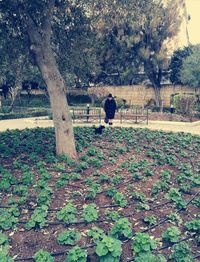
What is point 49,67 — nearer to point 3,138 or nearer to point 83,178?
point 83,178

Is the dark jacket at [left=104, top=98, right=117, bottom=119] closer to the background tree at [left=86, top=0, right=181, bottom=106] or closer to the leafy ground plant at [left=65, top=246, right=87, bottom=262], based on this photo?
the leafy ground plant at [left=65, top=246, right=87, bottom=262]

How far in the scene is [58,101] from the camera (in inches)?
333

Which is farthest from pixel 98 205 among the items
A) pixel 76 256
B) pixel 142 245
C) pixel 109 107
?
pixel 109 107

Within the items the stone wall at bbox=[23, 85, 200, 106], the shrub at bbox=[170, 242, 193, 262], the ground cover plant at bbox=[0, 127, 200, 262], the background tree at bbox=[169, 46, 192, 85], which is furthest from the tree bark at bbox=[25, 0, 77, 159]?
the background tree at bbox=[169, 46, 192, 85]

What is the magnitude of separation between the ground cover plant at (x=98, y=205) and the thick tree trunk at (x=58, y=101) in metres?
0.44

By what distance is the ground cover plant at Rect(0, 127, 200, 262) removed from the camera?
425 centimetres

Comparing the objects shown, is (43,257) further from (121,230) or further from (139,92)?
(139,92)

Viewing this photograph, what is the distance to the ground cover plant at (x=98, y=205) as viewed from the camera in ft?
13.9

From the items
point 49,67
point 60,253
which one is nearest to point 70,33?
point 49,67

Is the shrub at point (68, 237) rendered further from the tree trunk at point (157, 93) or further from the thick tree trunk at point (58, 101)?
the tree trunk at point (157, 93)

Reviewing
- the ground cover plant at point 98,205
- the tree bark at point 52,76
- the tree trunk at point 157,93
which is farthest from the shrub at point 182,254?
the tree trunk at point 157,93

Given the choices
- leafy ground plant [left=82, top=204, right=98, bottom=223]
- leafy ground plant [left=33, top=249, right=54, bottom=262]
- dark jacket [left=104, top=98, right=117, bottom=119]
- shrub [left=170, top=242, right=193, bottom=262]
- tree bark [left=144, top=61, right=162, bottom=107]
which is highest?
tree bark [left=144, top=61, right=162, bottom=107]

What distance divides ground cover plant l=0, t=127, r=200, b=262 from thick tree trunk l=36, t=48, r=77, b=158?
1.43 feet

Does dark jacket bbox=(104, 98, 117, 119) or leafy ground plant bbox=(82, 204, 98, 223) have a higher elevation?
dark jacket bbox=(104, 98, 117, 119)
